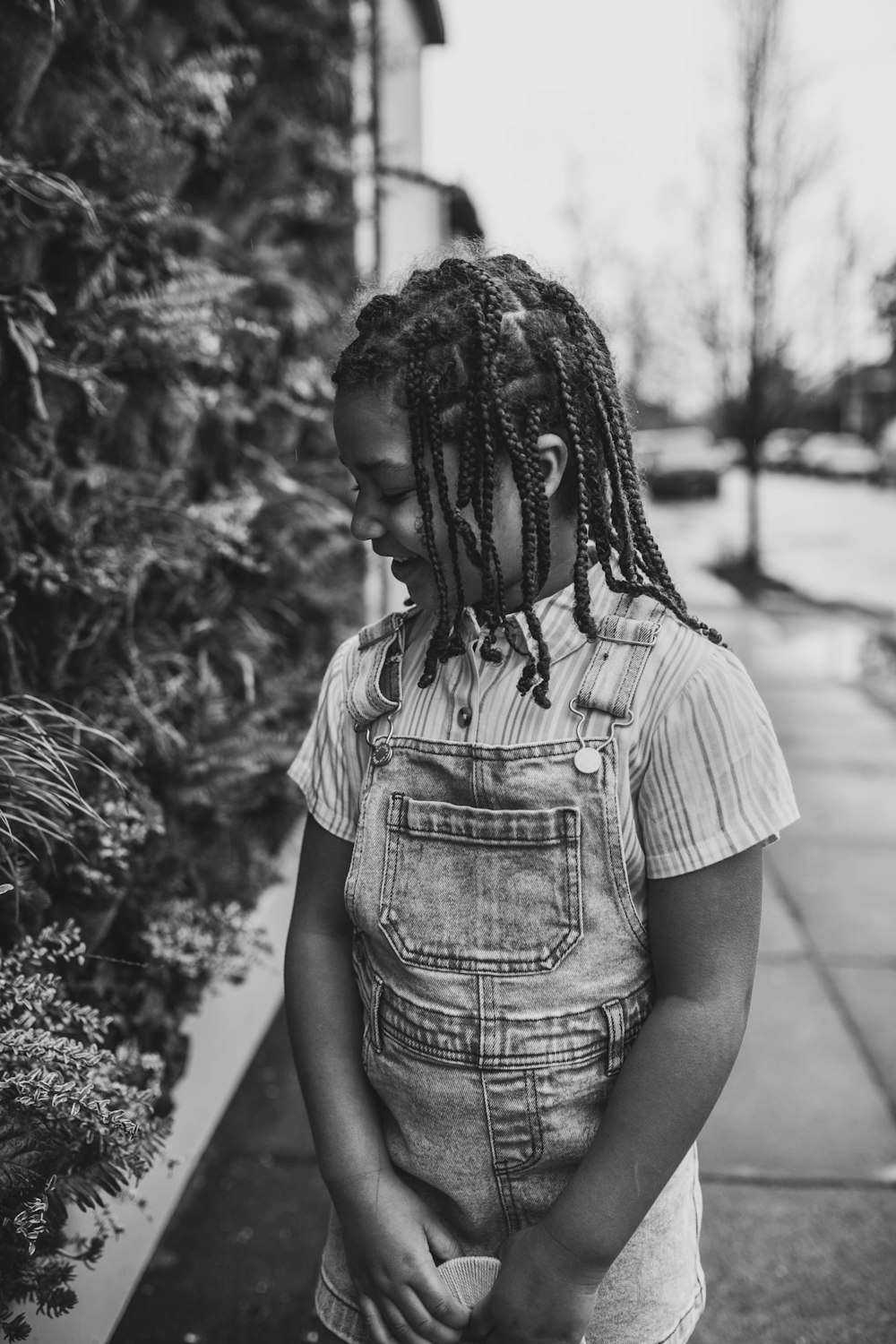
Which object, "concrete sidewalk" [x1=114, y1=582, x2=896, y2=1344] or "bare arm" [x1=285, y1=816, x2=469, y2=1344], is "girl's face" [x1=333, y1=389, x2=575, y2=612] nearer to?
"bare arm" [x1=285, y1=816, x2=469, y2=1344]

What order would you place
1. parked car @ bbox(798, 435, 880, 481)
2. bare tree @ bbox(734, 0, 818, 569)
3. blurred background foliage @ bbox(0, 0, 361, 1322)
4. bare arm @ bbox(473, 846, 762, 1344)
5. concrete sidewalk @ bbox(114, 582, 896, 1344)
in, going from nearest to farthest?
bare arm @ bbox(473, 846, 762, 1344)
blurred background foliage @ bbox(0, 0, 361, 1322)
concrete sidewalk @ bbox(114, 582, 896, 1344)
bare tree @ bbox(734, 0, 818, 569)
parked car @ bbox(798, 435, 880, 481)

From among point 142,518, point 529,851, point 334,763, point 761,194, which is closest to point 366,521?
point 334,763

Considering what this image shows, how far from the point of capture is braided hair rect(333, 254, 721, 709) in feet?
4.26

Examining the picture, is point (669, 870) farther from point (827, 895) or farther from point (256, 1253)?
point (827, 895)

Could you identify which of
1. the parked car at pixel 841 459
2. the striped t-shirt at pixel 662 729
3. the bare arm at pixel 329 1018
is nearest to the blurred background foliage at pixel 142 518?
the bare arm at pixel 329 1018

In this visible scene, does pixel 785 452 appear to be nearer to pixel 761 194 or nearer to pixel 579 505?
pixel 761 194

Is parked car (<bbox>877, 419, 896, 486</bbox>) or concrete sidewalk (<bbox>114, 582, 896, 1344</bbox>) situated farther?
parked car (<bbox>877, 419, 896, 486</bbox>)

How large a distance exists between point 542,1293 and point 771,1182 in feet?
5.94

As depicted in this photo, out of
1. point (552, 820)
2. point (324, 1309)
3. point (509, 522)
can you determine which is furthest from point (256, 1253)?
point (509, 522)

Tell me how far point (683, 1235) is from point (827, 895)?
10.8 ft

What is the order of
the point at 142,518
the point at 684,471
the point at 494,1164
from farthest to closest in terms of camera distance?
the point at 684,471 → the point at 142,518 → the point at 494,1164

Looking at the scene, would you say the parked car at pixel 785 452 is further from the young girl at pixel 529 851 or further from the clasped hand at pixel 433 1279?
the clasped hand at pixel 433 1279

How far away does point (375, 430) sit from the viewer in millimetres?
1332

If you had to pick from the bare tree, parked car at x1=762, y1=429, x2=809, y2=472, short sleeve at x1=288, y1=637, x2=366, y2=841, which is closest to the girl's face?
short sleeve at x1=288, y1=637, x2=366, y2=841
